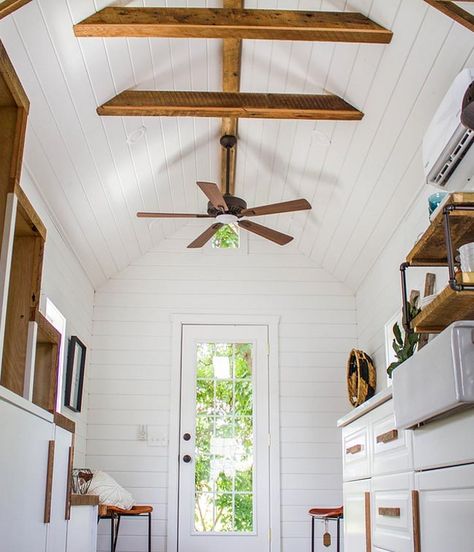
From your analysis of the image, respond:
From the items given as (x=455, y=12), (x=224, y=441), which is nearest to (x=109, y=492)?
(x=224, y=441)

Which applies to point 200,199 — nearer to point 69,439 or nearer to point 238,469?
point 238,469

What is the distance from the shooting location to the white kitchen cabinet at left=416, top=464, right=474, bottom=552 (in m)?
1.81

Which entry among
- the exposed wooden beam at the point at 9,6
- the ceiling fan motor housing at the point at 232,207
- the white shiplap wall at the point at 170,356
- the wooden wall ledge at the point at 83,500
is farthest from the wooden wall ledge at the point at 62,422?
the white shiplap wall at the point at 170,356

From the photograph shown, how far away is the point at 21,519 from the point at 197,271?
482cm

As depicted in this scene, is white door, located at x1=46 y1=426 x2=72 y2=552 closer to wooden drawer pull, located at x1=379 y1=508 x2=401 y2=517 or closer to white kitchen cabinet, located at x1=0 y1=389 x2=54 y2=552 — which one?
white kitchen cabinet, located at x1=0 y1=389 x2=54 y2=552

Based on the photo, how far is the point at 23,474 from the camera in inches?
83.5

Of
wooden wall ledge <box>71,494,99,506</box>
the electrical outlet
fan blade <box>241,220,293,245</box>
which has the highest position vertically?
fan blade <box>241,220,293,245</box>

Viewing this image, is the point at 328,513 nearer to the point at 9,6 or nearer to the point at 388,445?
the point at 388,445

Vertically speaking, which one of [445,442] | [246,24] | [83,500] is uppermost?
[246,24]

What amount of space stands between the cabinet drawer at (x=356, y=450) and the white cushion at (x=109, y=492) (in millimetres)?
2275

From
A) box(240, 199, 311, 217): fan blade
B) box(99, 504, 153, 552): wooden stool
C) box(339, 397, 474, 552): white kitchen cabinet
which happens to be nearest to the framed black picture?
box(99, 504, 153, 552): wooden stool

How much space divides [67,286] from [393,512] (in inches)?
141

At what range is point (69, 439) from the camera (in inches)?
113

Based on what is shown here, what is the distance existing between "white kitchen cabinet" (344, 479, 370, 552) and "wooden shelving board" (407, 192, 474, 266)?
108 centimetres
